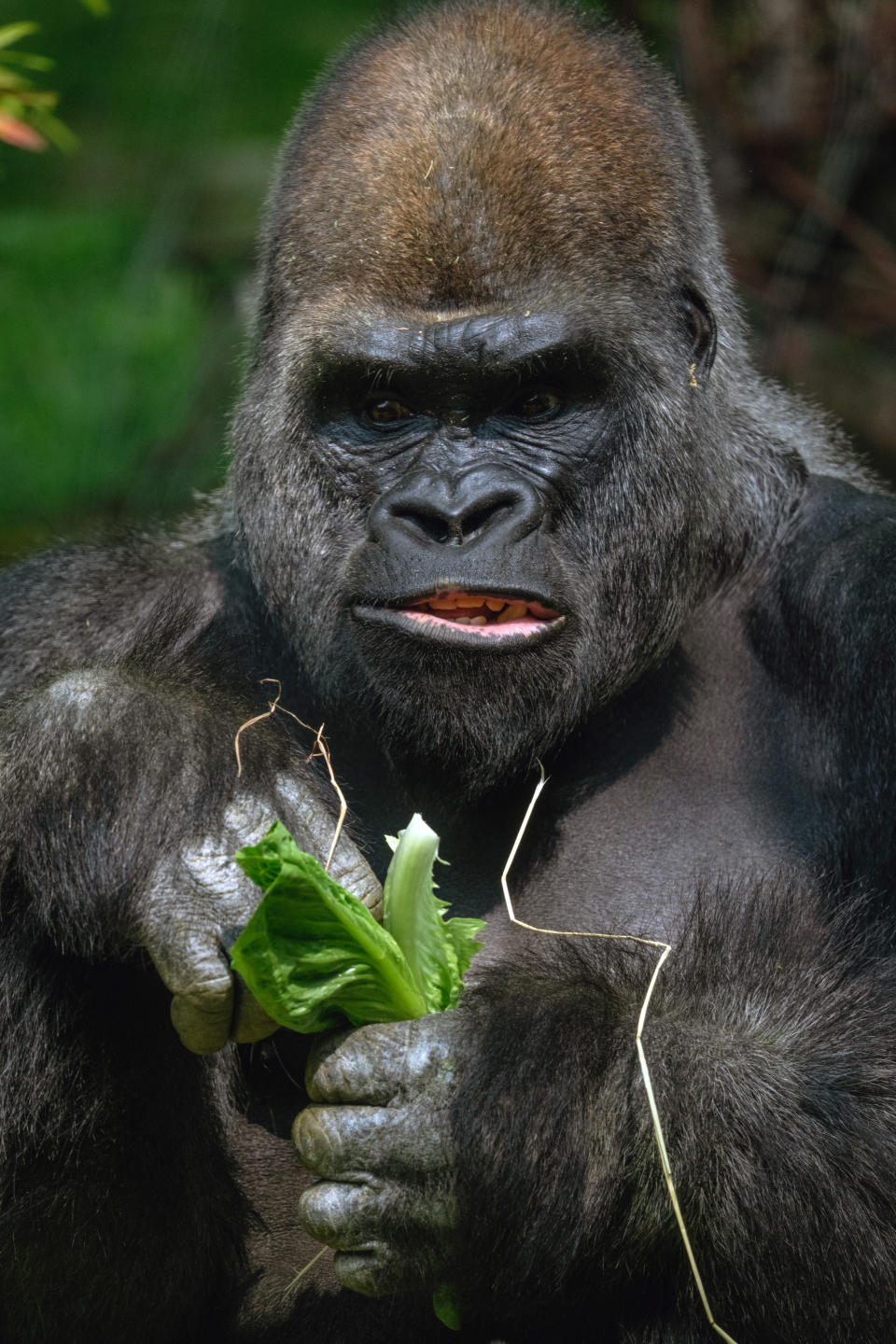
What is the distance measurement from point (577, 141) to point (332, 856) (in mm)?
1724

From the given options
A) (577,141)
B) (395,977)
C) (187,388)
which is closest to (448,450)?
(577,141)

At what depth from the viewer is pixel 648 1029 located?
2668 millimetres

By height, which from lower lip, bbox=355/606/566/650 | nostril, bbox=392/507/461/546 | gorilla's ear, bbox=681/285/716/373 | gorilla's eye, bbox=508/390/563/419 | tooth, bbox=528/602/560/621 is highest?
gorilla's ear, bbox=681/285/716/373

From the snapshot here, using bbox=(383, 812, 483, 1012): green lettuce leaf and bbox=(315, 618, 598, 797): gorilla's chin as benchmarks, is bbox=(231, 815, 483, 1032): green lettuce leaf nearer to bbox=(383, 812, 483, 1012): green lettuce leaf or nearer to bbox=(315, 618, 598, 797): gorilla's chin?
bbox=(383, 812, 483, 1012): green lettuce leaf

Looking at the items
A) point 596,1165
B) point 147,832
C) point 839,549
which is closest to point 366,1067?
point 596,1165

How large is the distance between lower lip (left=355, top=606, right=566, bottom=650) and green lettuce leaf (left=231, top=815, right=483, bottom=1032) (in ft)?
1.55

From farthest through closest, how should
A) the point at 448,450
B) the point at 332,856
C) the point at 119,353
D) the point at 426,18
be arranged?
the point at 119,353
the point at 426,18
the point at 448,450
the point at 332,856

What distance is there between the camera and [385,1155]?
251 cm

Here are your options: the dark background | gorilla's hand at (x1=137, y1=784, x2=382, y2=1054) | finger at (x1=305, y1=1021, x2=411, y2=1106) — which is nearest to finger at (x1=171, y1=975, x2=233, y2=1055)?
gorilla's hand at (x1=137, y1=784, x2=382, y2=1054)

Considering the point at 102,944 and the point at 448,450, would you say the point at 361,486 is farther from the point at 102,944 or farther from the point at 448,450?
the point at 102,944

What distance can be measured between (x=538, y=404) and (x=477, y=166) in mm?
546

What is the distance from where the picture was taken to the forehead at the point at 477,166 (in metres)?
3.21

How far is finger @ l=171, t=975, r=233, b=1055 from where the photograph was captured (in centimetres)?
256

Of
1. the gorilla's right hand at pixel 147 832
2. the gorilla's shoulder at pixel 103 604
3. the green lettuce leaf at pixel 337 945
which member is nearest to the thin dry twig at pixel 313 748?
the gorilla's right hand at pixel 147 832
